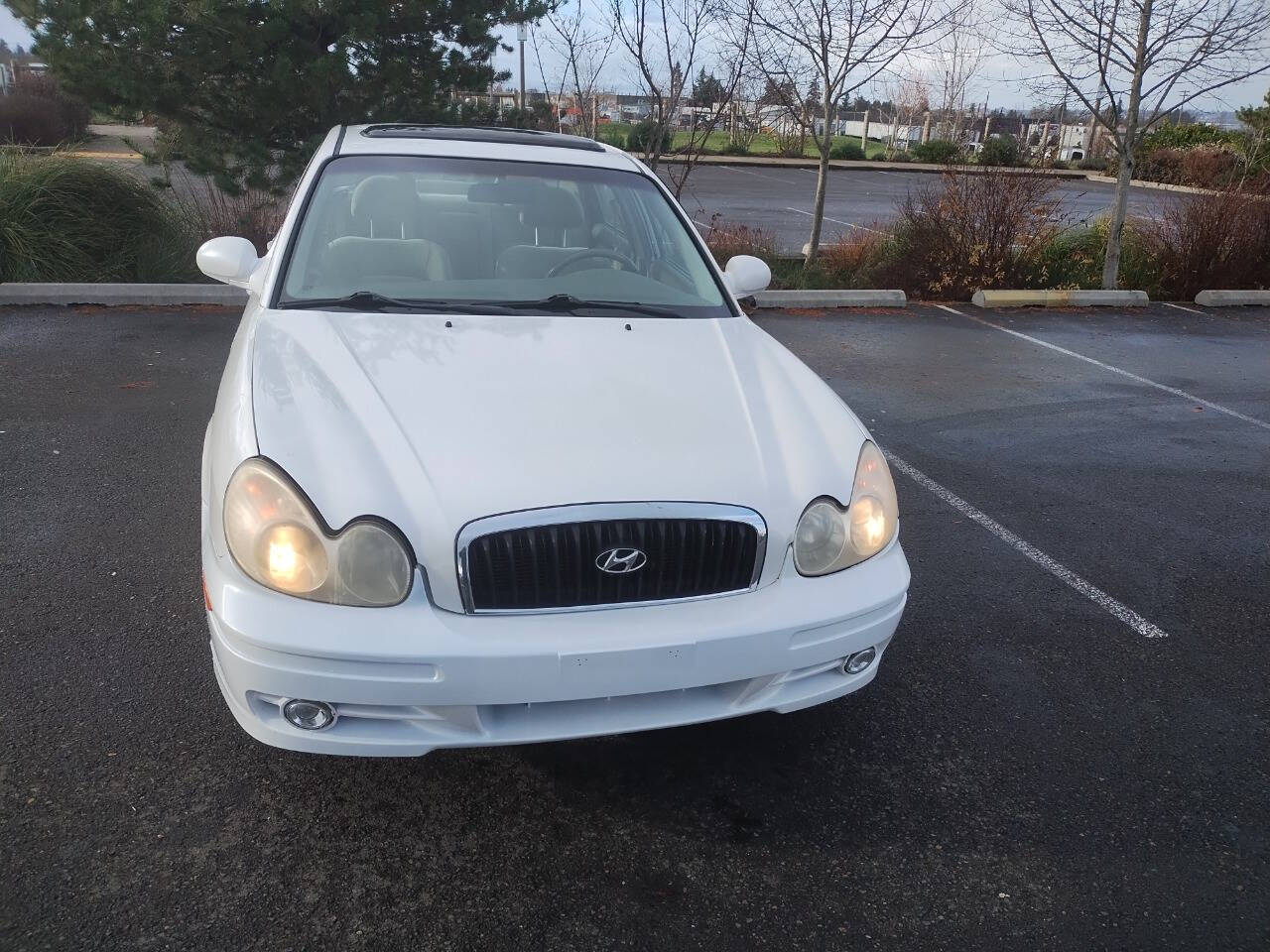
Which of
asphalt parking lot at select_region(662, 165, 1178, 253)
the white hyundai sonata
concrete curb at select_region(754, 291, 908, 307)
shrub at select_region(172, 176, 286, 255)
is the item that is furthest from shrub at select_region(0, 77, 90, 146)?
the white hyundai sonata

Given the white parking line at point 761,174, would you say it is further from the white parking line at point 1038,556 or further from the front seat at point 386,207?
the front seat at point 386,207

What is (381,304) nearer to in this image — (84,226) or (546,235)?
(546,235)

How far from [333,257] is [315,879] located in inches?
87.4

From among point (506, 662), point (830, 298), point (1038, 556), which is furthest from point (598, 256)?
point (830, 298)

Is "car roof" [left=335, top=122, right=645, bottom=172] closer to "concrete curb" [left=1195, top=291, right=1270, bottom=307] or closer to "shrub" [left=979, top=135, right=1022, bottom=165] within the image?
"concrete curb" [left=1195, top=291, right=1270, bottom=307]

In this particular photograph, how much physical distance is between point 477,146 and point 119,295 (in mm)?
5660

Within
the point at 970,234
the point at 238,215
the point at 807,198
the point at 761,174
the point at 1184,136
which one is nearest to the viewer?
the point at 238,215

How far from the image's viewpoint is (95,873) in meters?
2.39

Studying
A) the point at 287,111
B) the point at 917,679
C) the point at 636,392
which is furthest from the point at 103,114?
the point at 917,679

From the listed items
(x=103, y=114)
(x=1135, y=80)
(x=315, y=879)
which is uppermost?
(x=1135, y=80)

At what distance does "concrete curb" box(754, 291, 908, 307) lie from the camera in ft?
32.8

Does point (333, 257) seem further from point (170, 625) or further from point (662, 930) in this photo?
point (662, 930)

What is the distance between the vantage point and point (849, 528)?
9.01 feet

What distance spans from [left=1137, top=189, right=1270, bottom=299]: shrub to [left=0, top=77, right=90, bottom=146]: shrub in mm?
19516
